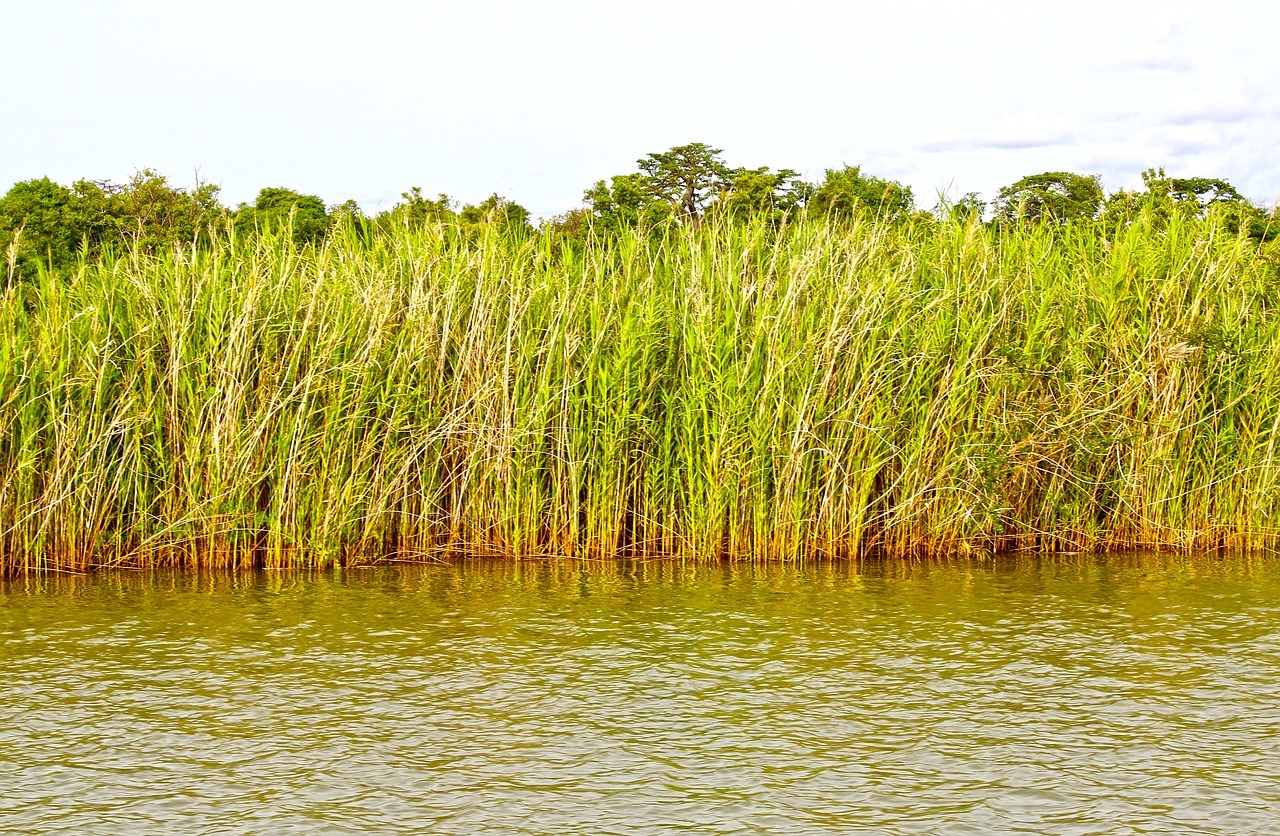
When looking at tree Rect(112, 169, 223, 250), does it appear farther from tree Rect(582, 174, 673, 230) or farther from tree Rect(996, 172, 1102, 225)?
tree Rect(996, 172, 1102, 225)

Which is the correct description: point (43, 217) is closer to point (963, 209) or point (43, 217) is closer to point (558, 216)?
point (558, 216)

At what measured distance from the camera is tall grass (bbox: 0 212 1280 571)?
20.8ft

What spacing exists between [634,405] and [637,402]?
0.14 feet

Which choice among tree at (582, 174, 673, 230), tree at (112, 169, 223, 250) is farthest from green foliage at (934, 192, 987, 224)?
tree at (112, 169, 223, 250)

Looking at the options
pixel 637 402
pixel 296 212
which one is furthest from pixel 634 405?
pixel 296 212

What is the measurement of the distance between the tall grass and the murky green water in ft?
1.44

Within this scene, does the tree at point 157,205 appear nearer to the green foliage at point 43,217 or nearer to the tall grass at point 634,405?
the green foliage at point 43,217

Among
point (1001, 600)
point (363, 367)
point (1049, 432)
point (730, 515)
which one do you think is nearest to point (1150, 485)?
point (1049, 432)

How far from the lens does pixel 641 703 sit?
4.25 metres

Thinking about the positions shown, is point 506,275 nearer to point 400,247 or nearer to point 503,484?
point 400,247

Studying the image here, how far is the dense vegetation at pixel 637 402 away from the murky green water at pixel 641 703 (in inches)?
16.6

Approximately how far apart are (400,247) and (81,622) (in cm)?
279

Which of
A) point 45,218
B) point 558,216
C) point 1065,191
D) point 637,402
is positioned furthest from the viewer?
point 1065,191

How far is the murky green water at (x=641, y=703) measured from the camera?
3396 mm
